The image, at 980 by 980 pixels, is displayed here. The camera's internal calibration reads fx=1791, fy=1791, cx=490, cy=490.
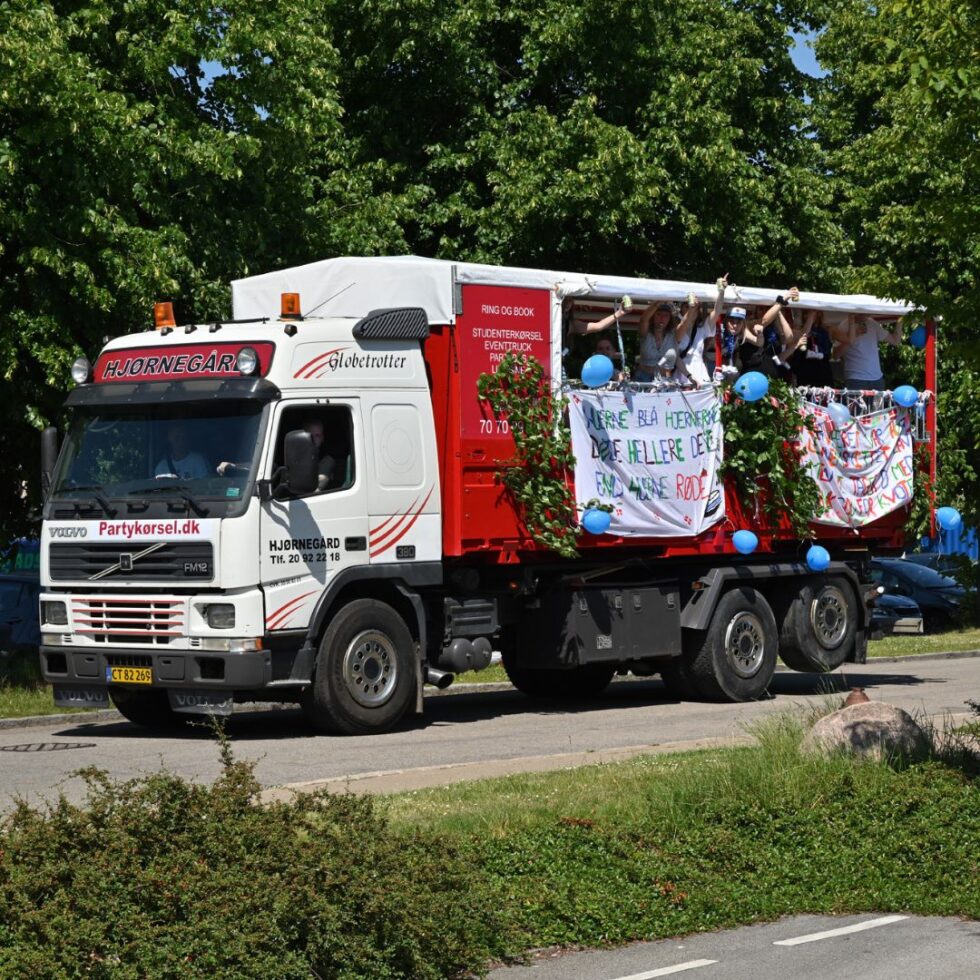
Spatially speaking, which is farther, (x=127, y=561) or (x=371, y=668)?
(x=371, y=668)

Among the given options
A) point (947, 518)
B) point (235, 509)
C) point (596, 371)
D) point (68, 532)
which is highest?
point (596, 371)

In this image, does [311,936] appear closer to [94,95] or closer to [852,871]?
[852,871]

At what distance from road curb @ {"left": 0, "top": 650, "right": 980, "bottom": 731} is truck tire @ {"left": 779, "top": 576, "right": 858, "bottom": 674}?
3.70 ft

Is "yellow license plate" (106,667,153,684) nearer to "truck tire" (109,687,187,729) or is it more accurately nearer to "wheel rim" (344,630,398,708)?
"truck tire" (109,687,187,729)

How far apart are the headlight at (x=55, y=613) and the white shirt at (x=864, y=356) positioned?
29.1 feet

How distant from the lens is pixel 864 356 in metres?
19.2

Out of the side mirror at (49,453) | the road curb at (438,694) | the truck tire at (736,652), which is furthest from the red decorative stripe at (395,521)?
the truck tire at (736,652)

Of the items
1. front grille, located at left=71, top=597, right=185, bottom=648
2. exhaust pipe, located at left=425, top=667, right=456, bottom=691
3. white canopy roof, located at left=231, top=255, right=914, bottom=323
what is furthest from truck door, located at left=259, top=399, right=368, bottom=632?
exhaust pipe, located at left=425, top=667, right=456, bottom=691

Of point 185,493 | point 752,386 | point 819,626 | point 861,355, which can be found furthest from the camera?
point 861,355

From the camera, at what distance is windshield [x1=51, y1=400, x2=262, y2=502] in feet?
46.1

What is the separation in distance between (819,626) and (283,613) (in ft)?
22.0

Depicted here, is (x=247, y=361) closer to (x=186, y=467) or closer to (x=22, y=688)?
(x=186, y=467)

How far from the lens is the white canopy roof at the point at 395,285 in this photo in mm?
15141

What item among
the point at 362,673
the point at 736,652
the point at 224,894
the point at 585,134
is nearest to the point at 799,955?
the point at 224,894
